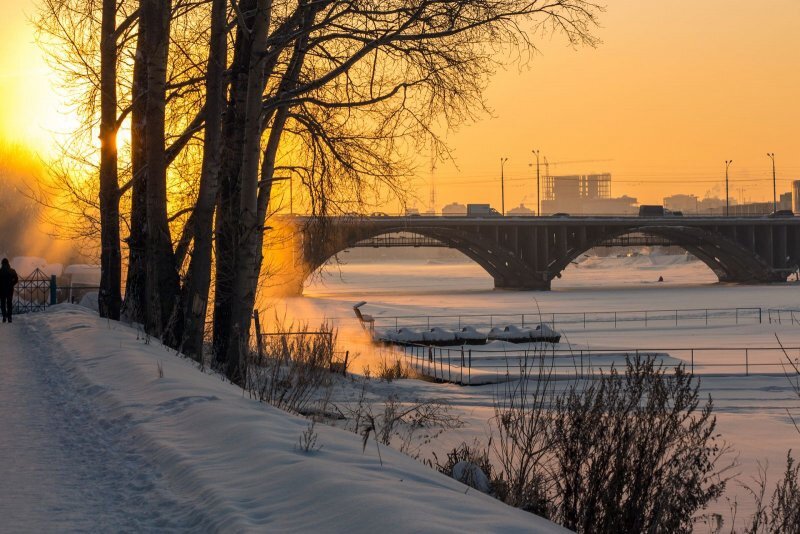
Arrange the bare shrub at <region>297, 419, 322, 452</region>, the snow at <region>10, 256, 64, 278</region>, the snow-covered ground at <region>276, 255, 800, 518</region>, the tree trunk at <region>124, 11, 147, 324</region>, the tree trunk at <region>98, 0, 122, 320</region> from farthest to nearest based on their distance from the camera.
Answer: the snow at <region>10, 256, 64, 278</region>
the tree trunk at <region>98, 0, 122, 320</region>
the tree trunk at <region>124, 11, 147, 324</region>
the snow-covered ground at <region>276, 255, 800, 518</region>
the bare shrub at <region>297, 419, 322, 452</region>

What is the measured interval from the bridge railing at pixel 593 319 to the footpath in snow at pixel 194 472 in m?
40.4

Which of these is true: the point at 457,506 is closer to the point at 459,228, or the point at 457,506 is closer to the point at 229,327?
the point at 229,327

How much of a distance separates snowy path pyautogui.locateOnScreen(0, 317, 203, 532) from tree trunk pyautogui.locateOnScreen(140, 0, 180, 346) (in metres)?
5.95

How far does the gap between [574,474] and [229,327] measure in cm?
836

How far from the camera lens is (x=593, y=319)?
2167 inches

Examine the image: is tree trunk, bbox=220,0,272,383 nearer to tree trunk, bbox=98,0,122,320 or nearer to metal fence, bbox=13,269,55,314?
tree trunk, bbox=98,0,122,320

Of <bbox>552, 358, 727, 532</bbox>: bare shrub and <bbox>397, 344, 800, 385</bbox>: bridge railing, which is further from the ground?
<bbox>552, 358, 727, 532</bbox>: bare shrub

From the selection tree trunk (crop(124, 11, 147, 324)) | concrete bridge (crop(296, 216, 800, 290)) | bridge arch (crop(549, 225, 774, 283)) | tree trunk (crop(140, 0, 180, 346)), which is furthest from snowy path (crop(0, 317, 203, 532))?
bridge arch (crop(549, 225, 774, 283))

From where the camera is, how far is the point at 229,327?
15.2m

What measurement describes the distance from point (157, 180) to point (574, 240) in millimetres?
81460

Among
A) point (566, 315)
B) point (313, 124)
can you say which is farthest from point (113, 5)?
point (566, 315)

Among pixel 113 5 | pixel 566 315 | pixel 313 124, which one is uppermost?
pixel 113 5

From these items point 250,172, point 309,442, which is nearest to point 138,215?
point 250,172

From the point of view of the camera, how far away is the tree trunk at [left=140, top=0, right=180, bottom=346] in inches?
637
